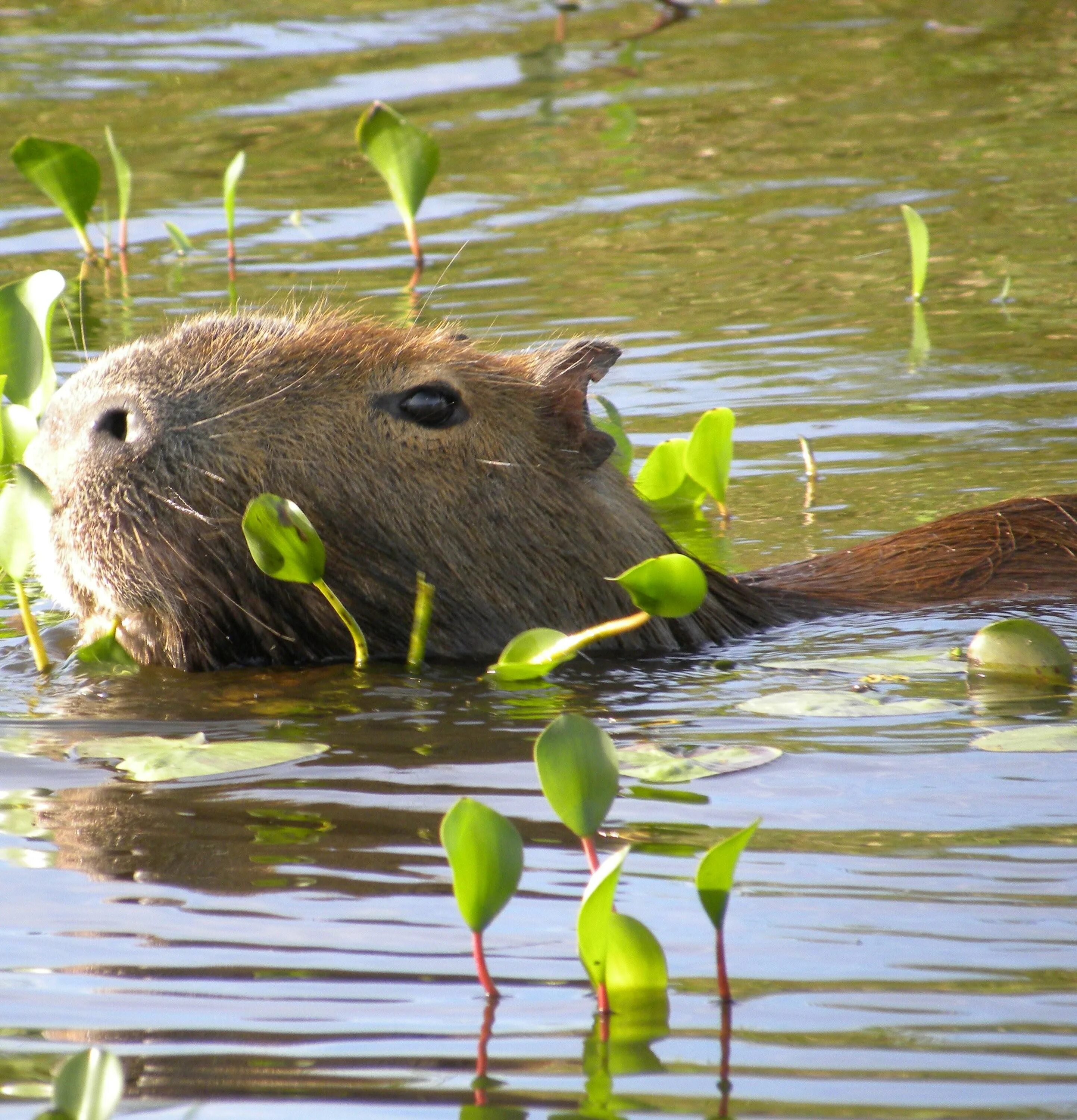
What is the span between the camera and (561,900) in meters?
3.02

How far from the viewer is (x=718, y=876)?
8.54 feet

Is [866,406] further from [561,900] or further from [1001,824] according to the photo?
[561,900]

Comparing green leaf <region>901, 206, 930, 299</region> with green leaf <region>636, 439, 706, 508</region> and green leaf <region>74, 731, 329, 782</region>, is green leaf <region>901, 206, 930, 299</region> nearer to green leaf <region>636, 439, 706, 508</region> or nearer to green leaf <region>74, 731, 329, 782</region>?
green leaf <region>636, 439, 706, 508</region>

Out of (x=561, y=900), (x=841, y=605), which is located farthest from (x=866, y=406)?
(x=561, y=900)

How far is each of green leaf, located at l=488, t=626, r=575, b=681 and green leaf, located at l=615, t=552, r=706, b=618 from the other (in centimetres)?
20

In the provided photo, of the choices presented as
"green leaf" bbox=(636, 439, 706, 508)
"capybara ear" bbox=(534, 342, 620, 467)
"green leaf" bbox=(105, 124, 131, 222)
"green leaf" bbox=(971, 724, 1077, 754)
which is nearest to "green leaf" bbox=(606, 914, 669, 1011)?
"green leaf" bbox=(971, 724, 1077, 754)

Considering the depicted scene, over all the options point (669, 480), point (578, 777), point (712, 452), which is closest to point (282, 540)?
point (578, 777)

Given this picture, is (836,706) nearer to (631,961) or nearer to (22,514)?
(631,961)

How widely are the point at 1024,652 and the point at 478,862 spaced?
7.44 ft

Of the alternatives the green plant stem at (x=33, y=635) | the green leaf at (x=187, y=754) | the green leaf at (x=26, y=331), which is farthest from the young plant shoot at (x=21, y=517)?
the green leaf at (x=26, y=331)

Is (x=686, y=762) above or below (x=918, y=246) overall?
below

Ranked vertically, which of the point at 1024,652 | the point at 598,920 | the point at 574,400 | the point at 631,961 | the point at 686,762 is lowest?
the point at 1024,652

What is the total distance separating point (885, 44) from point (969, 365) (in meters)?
7.71

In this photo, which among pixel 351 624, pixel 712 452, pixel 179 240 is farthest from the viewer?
pixel 179 240
